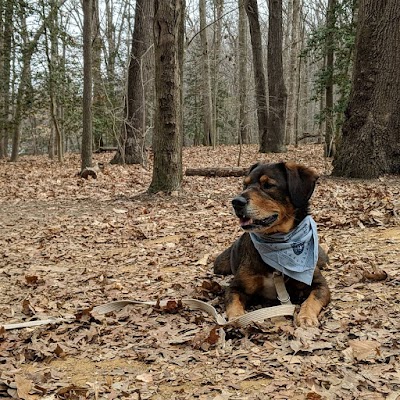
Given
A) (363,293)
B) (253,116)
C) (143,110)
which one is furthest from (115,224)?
(253,116)

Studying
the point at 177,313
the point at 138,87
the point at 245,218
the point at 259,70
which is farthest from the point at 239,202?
the point at 259,70

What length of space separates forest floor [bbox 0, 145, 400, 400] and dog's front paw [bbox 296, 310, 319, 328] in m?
0.08

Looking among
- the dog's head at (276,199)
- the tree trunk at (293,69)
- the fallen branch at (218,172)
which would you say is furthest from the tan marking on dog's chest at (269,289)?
the tree trunk at (293,69)

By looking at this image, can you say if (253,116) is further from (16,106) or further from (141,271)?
(141,271)

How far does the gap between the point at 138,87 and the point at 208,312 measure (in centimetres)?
1532

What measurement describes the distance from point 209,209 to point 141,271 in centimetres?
366

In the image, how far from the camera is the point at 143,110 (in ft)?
59.4

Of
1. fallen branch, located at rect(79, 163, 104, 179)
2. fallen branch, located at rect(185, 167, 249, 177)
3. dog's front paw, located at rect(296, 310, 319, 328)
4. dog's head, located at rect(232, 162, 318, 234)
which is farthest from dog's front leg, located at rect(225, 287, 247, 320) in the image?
fallen branch, located at rect(79, 163, 104, 179)

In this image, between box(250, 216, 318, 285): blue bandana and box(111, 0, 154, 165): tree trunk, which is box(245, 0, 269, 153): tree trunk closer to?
box(111, 0, 154, 165): tree trunk

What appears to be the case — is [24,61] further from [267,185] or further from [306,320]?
[306,320]

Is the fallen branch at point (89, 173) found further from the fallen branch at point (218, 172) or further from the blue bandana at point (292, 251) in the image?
the blue bandana at point (292, 251)

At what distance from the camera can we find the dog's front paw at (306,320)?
3.70m

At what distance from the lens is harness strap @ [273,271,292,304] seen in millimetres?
4134

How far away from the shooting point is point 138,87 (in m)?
18.4
